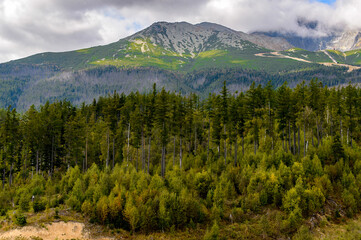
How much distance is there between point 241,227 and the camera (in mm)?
28359

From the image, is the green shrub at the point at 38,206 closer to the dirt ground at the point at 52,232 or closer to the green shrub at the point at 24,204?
the green shrub at the point at 24,204

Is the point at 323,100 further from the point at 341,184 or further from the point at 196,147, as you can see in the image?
the point at 196,147

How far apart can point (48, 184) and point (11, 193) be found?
206 inches

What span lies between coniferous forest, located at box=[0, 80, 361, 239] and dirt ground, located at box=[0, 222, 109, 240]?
5.98ft

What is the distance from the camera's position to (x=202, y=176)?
34719mm

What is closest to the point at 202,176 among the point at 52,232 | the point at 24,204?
the point at 52,232

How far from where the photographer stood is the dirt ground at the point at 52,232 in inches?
957

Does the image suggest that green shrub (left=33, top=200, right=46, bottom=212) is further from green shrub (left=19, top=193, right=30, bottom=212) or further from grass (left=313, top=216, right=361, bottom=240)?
grass (left=313, top=216, right=361, bottom=240)

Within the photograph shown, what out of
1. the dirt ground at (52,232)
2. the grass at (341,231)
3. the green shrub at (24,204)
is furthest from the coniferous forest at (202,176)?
the dirt ground at (52,232)

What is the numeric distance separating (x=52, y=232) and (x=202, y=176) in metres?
19.7

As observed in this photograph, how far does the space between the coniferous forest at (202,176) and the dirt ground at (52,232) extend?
182cm

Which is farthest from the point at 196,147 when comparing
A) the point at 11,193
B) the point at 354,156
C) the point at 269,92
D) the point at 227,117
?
the point at 11,193

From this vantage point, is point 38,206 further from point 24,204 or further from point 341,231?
point 341,231

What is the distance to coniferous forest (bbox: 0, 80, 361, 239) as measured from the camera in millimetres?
28375
